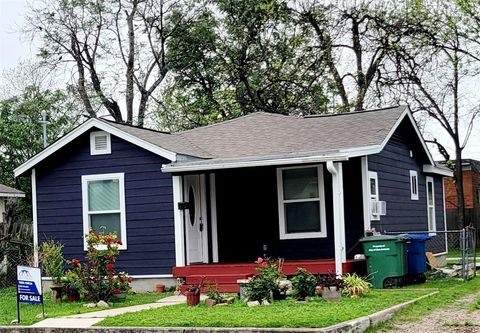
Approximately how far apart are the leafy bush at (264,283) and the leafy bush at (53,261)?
167 inches

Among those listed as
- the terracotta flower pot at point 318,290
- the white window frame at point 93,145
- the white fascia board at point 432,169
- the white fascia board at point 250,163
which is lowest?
the terracotta flower pot at point 318,290

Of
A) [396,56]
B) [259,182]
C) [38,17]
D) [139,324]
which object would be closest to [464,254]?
[259,182]

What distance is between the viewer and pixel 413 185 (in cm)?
1997

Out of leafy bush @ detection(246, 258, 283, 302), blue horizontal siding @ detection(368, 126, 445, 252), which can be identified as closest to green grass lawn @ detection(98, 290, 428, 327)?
leafy bush @ detection(246, 258, 283, 302)

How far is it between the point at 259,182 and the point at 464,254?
172 inches

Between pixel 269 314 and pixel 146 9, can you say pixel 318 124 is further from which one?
pixel 146 9

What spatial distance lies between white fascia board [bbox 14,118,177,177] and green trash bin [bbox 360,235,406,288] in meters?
4.17

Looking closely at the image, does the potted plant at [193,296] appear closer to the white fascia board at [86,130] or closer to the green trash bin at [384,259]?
the white fascia board at [86,130]

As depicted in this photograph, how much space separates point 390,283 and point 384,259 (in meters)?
0.56

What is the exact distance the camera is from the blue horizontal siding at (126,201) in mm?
16094

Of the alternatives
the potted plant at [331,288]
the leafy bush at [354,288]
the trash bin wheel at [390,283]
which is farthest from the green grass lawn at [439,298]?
the potted plant at [331,288]

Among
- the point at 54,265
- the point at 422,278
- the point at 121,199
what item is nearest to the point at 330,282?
the point at 422,278

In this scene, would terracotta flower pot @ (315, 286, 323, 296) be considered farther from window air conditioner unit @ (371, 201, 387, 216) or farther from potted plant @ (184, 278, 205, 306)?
window air conditioner unit @ (371, 201, 387, 216)

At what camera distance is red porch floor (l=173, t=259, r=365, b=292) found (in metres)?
14.9
